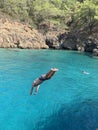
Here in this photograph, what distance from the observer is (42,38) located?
65.1m

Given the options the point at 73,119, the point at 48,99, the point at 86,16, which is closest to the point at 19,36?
the point at 86,16

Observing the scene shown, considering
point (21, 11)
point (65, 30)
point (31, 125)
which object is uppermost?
point (21, 11)

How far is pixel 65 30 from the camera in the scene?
67500 millimetres

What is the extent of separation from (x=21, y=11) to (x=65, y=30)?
12057 millimetres

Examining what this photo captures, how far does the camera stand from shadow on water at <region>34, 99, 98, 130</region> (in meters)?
19.4

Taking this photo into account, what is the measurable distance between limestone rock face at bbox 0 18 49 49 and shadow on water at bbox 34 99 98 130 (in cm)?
3847

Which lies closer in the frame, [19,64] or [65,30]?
[19,64]

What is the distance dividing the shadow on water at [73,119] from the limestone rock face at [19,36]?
3847 cm

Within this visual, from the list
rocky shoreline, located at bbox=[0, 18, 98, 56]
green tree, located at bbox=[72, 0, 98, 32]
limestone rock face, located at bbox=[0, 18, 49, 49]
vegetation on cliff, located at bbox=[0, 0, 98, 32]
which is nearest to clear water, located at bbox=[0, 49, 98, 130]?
limestone rock face, located at bbox=[0, 18, 49, 49]

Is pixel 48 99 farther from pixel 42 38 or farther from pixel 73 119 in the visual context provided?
pixel 42 38

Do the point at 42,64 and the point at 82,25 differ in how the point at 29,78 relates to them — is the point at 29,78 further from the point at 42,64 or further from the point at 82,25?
the point at 82,25

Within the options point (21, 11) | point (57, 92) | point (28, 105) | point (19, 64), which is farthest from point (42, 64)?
point (21, 11)

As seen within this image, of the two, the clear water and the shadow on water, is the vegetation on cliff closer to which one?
the clear water

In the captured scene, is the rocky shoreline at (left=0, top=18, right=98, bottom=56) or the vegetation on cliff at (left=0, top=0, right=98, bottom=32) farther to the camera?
the vegetation on cliff at (left=0, top=0, right=98, bottom=32)
